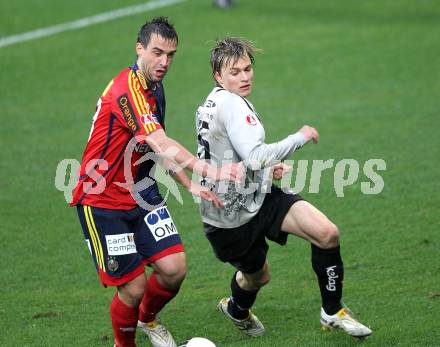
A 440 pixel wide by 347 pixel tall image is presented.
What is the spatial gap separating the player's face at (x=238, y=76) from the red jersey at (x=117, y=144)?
0.51m

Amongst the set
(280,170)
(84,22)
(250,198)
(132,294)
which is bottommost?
(132,294)

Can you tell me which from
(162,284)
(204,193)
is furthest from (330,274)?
(162,284)

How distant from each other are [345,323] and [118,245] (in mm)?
1716

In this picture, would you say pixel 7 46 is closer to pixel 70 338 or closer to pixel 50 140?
pixel 50 140

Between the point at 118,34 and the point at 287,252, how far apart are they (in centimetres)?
1193

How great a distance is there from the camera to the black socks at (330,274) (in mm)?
6688

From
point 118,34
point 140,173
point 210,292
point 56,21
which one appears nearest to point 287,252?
point 210,292

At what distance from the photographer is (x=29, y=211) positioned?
1066cm

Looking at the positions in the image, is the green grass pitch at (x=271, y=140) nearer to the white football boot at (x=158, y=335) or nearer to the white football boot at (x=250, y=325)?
the white football boot at (x=250, y=325)

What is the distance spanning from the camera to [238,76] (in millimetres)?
6766

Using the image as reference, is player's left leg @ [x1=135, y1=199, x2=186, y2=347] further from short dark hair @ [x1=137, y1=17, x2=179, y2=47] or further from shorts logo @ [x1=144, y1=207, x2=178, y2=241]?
short dark hair @ [x1=137, y1=17, x2=179, y2=47]

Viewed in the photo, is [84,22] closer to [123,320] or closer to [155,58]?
[155,58]

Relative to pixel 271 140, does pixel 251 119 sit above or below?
above

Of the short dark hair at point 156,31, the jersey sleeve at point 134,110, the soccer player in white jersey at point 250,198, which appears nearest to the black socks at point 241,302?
the soccer player in white jersey at point 250,198
